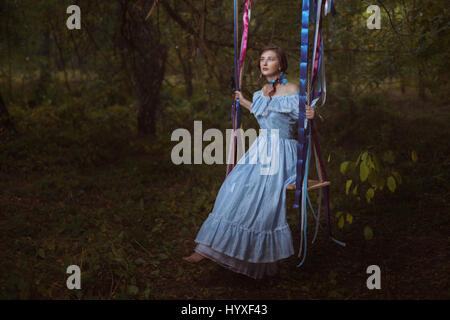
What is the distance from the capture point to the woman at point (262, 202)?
360cm

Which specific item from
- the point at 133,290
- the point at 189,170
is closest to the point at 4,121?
the point at 189,170

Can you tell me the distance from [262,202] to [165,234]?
1781mm

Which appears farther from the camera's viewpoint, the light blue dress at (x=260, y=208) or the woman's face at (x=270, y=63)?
the woman's face at (x=270, y=63)

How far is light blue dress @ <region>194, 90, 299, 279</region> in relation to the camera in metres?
3.59

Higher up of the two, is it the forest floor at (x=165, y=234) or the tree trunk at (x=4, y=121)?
the tree trunk at (x=4, y=121)

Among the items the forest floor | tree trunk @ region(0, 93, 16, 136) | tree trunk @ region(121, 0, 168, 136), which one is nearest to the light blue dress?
the forest floor

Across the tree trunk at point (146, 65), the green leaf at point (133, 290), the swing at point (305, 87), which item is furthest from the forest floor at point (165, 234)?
the tree trunk at point (146, 65)

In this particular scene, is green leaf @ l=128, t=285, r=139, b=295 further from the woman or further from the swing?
the swing

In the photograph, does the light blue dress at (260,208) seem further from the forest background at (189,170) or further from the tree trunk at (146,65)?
the tree trunk at (146,65)

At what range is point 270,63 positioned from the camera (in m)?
3.76

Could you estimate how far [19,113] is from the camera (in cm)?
955
